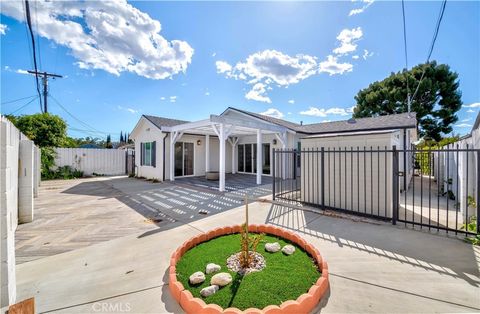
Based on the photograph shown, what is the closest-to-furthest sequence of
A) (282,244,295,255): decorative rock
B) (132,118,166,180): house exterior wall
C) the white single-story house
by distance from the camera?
(282,244,295,255): decorative rock
the white single-story house
(132,118,166,180): house exterior wall

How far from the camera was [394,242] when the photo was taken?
3.46 metres

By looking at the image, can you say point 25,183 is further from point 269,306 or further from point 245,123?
point 245,123

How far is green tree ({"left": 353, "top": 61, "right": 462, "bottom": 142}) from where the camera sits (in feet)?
56.4

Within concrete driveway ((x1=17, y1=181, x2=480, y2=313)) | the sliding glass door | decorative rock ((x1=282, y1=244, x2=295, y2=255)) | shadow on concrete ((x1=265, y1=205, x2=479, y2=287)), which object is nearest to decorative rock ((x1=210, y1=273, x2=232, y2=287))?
concrete driveway ((x1=17, y1=181, x2=480, y2=313))

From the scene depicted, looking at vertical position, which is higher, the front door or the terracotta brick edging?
the front door

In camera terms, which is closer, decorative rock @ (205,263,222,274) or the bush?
decorative rock @ (205,263,222,274)

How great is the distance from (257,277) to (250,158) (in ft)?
36.0

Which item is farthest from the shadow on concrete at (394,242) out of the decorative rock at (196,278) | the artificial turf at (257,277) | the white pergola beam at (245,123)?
the white pergola beam at (245,123)

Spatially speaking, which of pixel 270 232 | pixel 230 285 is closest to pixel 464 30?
pixel 270 232

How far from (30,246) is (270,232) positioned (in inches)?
177

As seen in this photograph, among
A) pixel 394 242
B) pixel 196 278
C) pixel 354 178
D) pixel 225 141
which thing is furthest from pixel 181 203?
pixel 394 242

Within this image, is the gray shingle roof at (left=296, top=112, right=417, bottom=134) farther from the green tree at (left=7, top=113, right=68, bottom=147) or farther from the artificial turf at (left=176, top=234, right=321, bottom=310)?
the green tree at (left=7, top=113, right=68, bottom=147)

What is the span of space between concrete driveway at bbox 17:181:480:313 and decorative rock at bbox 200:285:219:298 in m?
0.28

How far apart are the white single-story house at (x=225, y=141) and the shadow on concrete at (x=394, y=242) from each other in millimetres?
5236
